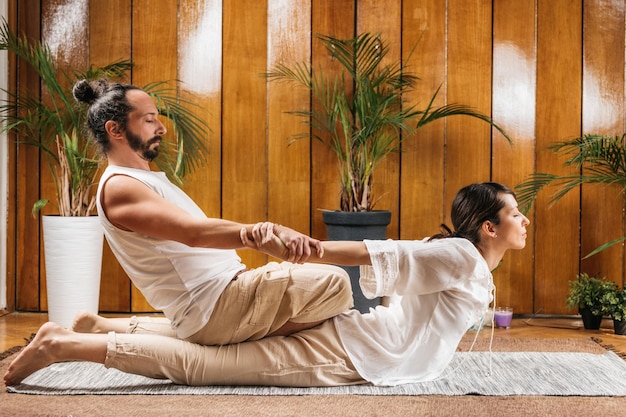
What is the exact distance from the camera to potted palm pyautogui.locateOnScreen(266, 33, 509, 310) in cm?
392

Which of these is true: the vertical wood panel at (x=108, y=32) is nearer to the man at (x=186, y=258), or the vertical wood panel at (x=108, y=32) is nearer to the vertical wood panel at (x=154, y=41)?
the vertical wood panel at (x=154, y=41)

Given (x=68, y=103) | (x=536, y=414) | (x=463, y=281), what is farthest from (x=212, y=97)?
(x=536, y=414)

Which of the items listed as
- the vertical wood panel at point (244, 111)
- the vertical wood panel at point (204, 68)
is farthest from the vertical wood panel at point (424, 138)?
the vertical wood panel at point (204, 68)

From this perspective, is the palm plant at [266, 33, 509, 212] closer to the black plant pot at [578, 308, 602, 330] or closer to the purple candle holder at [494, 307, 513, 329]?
the purple candle holder at [494, 307, 513, 329]

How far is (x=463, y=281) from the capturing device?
2439 millimetres

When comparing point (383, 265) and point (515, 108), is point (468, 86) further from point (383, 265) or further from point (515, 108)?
point (383, 265)

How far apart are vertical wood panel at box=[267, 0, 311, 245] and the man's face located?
5.79 ft

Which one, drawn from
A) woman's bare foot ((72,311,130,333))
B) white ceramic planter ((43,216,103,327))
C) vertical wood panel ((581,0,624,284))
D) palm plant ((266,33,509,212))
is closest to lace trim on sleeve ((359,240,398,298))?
woman's bare foot ((72,311,130,333))

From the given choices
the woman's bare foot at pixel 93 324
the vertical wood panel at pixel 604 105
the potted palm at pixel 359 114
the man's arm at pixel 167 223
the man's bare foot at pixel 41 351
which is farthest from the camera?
the vertical wood panel at pixel 604 105

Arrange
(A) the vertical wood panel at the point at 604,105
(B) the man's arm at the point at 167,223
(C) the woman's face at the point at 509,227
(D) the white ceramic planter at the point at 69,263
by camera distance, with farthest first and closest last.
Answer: (A) the vertical wood panel at the point at 604,105, (D) the white ceramic planter at the point at 69,263, (C) the woman's face at the point at 509,227, (B) the man's arm at the point at 167,223

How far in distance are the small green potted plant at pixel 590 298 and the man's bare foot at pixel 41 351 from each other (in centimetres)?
267

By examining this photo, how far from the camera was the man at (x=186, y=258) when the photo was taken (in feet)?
7.64

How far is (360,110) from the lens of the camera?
3951 mm

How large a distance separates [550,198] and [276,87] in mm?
1660
